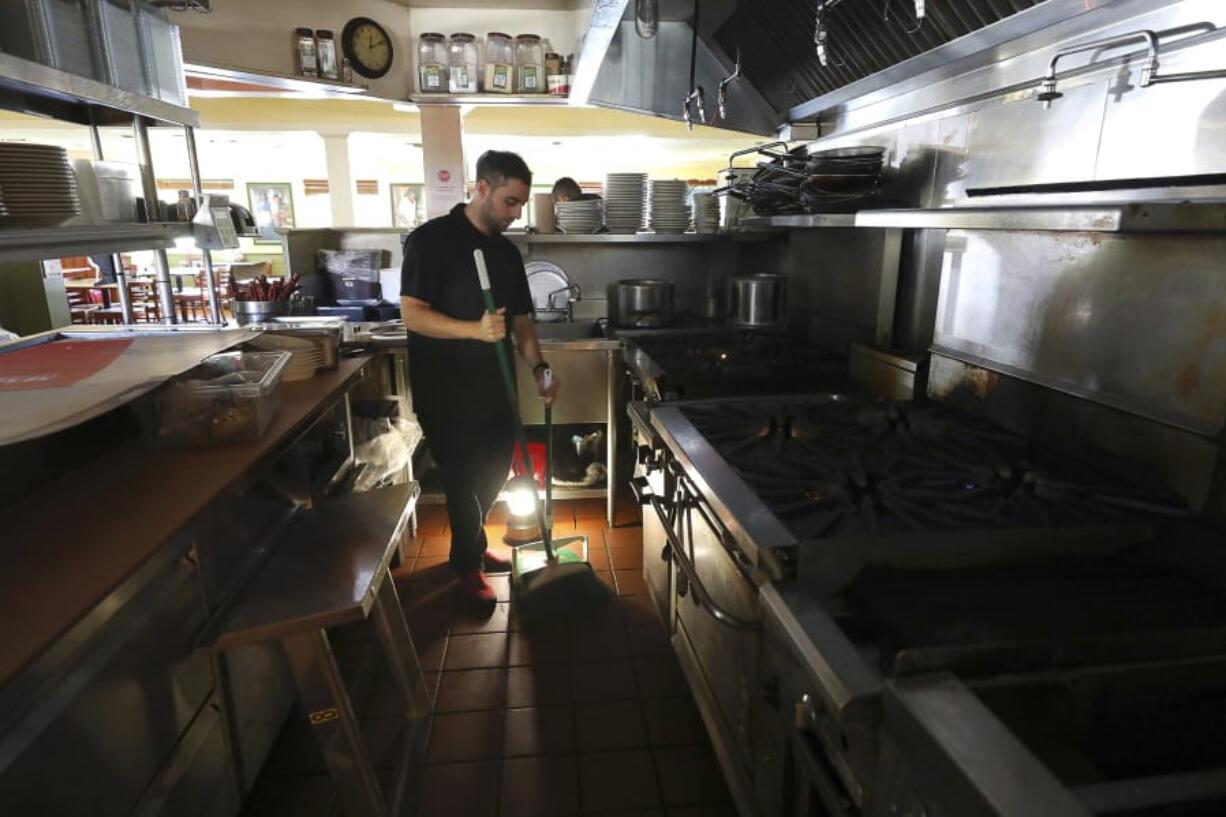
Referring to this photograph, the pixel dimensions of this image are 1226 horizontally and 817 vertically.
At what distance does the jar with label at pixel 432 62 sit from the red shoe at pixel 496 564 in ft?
9.55

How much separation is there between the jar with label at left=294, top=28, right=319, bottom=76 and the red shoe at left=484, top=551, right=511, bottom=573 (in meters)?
2.96

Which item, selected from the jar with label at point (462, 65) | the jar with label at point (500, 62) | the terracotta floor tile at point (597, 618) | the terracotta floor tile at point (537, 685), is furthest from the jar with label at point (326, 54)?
the terracotta floor tile at point (537, 685)

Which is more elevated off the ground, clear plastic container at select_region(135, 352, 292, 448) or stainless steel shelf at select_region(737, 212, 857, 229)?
stainless steel shelf at select_region(737, 212, 857, 229)

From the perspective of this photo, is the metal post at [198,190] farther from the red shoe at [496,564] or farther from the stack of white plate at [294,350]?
the red shoe at [496,564]

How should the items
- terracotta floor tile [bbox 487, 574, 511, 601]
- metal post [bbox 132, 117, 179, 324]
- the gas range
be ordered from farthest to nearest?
terracotta floor tile [bbox 487, 574, 511, 601] → metal post [bbox 132, 117, 179, 324] → the gas range

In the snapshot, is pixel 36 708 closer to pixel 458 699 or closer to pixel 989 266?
pixel 458 699

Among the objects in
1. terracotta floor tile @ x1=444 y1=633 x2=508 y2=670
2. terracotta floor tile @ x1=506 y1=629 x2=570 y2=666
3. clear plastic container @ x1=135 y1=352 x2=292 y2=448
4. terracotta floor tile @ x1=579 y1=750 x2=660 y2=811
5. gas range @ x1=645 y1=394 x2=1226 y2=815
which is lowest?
terracotta floor tile @ x1=579 y1=750 x2=660 y2=811

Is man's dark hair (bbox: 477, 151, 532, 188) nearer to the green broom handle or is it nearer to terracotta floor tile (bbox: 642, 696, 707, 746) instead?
the green broom handle

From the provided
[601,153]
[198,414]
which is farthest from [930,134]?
[601,153]

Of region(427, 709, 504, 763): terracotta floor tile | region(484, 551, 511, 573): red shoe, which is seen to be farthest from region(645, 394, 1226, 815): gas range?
Answer: region(484, 551, 511, 573): red shoe

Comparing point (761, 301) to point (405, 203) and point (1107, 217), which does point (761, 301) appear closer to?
point (1107, 217)

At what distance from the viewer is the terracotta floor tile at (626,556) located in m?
3.17

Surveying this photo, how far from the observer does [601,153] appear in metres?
12.3

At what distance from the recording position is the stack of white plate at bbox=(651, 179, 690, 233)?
3752 mm
